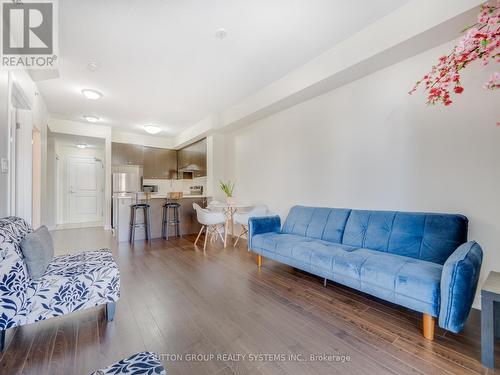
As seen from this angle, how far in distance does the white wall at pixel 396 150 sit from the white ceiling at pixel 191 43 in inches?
30.5

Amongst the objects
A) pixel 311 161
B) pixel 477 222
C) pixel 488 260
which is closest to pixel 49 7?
pixel 311 161

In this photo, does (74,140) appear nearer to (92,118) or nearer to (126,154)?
(126,154)

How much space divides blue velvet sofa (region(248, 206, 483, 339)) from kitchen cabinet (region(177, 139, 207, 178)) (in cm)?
342

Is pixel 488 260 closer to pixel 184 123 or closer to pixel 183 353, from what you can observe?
pixel 183 353

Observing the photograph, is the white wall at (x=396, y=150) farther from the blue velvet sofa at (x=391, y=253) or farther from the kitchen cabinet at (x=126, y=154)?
the kitchen cabinet at (x=126, y=154)

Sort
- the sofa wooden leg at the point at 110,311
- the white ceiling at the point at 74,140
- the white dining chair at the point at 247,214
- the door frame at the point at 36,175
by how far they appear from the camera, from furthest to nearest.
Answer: the white ceiling at the point at 74,140 < the door frame at the point at 36,175 < the white dining chair at the point at 247,214 < the sofa wooden leg at the point at 110,311

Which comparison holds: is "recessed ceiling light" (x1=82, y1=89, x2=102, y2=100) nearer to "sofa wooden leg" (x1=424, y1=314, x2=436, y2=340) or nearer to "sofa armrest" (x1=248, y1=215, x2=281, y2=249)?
"sofa armrest" (x1=248, y1=215, x2=281, y2=249)

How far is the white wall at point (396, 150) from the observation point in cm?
201

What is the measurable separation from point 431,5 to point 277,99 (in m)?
2.02

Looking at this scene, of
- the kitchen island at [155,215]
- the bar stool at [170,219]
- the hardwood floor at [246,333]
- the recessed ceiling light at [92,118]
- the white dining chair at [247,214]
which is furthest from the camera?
the recessed ceiling light at [92,118]

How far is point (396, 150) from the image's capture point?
2.57m

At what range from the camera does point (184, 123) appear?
5828 millimetres

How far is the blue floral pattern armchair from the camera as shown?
143 centimetres

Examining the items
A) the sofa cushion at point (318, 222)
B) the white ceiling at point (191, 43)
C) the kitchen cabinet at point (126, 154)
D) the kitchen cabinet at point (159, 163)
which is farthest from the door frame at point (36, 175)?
the sofa cushion at point (318, 222)
